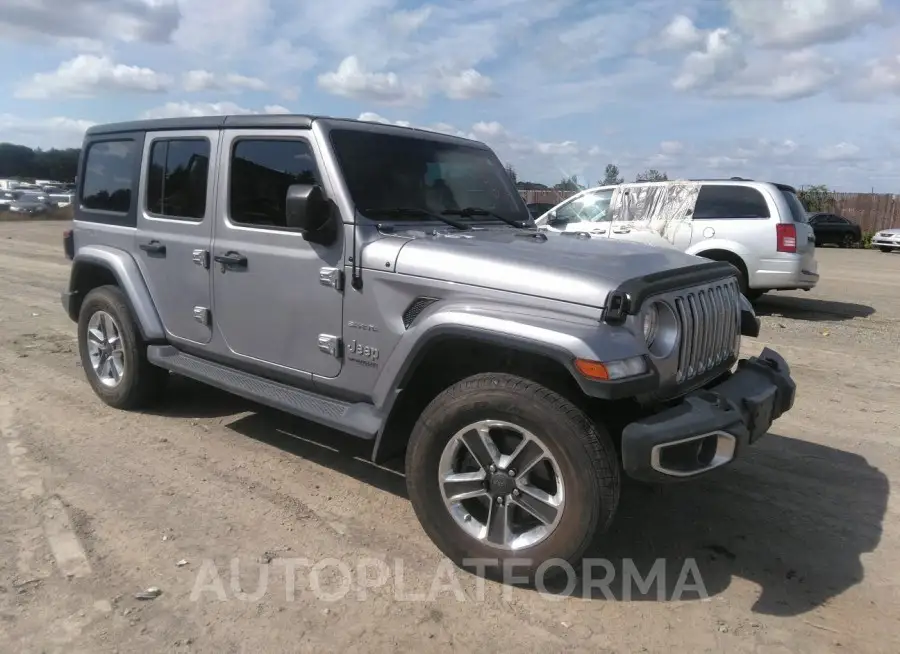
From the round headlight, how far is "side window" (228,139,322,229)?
1903 millimetres

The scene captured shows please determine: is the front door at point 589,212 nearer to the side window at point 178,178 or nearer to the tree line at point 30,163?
the side window at point 178,178

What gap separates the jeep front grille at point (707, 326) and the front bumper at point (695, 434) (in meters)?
0.15

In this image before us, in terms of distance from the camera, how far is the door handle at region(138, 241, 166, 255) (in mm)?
4811

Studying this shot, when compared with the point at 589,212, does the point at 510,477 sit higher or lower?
lower

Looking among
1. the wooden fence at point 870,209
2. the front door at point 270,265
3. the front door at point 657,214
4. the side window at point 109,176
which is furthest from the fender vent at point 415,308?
the wooden fence at point 870,209

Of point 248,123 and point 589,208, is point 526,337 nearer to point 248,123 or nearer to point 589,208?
point 248,123

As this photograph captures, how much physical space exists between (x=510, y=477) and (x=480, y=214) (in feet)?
6.11

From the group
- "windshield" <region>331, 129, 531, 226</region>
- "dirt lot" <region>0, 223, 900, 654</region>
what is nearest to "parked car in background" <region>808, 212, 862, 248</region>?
"dirt lot" <region>0, 223, 900, 654</region>

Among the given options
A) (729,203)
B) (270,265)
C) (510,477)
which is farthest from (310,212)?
(729,203)

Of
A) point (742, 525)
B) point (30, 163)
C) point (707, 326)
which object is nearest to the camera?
point (707, 326)

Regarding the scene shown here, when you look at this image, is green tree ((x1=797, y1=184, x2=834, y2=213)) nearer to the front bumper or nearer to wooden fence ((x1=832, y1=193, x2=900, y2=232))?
wooden fence ((x1=832, y1=193, x2=900, y2=232))

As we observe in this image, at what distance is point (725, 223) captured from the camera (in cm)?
1032

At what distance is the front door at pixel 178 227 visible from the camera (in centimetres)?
453

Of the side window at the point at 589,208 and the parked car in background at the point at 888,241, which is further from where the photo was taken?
the parked car in background at the point at 888,241
